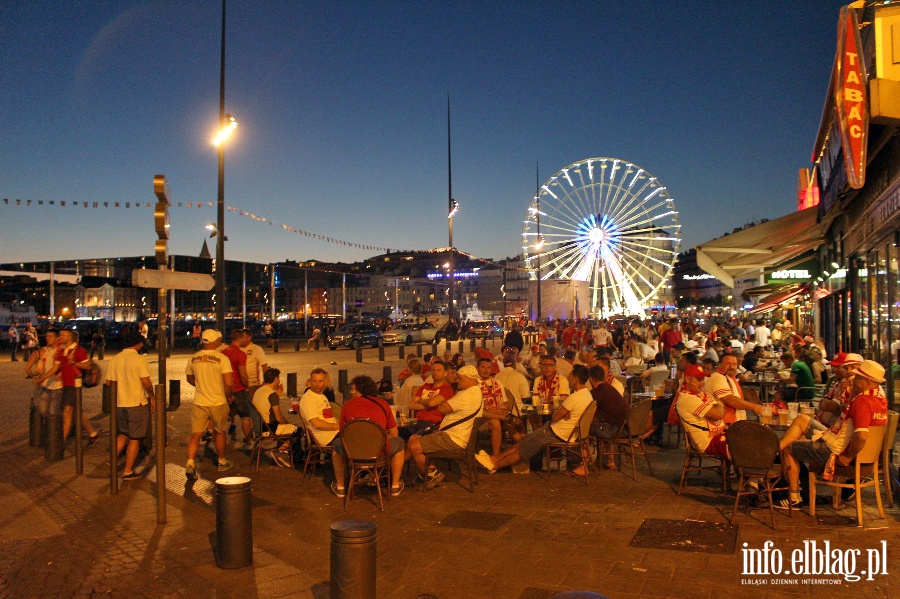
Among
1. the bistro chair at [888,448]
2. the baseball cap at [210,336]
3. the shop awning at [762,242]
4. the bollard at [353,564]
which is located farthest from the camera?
the shop awning at [762,242]

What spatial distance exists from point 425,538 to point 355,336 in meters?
32.9

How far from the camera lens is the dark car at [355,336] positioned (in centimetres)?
3822

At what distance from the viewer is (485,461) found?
871 cm

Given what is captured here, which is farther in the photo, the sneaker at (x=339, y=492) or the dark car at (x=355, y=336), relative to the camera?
the dark car at (x=355, y=336)

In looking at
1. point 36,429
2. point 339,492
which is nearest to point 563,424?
point 339,492

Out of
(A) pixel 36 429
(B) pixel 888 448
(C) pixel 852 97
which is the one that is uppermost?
(C) pixel 852 97

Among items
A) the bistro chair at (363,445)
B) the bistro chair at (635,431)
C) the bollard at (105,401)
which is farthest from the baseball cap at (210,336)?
the bollard at (105,401)

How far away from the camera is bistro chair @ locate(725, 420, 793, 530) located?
20.5 feet

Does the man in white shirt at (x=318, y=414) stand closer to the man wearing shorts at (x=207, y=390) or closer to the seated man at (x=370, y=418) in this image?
the seated man at (x=370, y=418)

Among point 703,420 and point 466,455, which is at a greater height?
point 703,420

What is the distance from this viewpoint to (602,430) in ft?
27.6

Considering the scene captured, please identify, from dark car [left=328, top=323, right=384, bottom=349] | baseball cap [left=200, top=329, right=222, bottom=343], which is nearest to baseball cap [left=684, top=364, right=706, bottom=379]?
baseball cap [left=200, top=329, right=222, bottom=343]

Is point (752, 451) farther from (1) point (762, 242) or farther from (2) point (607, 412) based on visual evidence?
(1) point (762, 242)

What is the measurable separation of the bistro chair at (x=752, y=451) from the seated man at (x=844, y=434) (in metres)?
0.24
